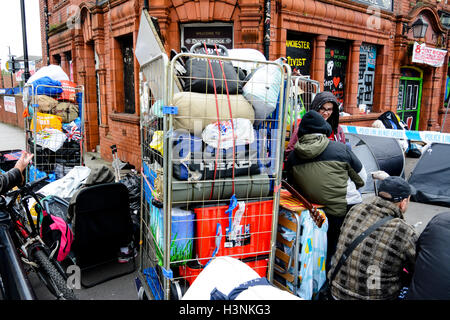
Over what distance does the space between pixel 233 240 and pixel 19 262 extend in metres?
1.59

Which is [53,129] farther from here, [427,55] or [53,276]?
[427,55]

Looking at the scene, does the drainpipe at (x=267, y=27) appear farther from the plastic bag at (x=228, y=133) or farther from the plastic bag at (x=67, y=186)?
the plastic bag at (x=228, y=133)

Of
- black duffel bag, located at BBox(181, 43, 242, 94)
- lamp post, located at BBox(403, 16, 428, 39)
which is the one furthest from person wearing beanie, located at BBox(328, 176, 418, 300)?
lamp post, located at BBox(403, 16, 428, 39)

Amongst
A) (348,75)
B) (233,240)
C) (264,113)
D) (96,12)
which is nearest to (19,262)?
(233,240)

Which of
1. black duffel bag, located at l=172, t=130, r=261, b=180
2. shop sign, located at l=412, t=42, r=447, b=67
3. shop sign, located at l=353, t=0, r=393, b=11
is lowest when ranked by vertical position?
black duffel bag, located at l=172, t=130, r=261, b=180

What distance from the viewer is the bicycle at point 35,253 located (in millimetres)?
2697

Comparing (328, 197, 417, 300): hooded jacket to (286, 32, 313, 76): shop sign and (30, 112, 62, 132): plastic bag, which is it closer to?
(30, 112, 62, 132): plastic bag

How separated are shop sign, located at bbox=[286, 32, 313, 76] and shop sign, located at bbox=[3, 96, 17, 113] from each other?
60.4 ft

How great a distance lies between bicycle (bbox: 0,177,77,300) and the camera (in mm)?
2697

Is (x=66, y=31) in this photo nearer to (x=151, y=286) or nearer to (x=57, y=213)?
(x=57, y=213)

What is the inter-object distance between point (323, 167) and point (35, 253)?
2.81m

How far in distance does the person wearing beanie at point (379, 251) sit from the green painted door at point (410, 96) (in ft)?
36.9

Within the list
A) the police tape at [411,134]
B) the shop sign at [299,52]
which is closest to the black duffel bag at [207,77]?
the police tape at [411,134]

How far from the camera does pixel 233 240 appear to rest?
266 centimetres
